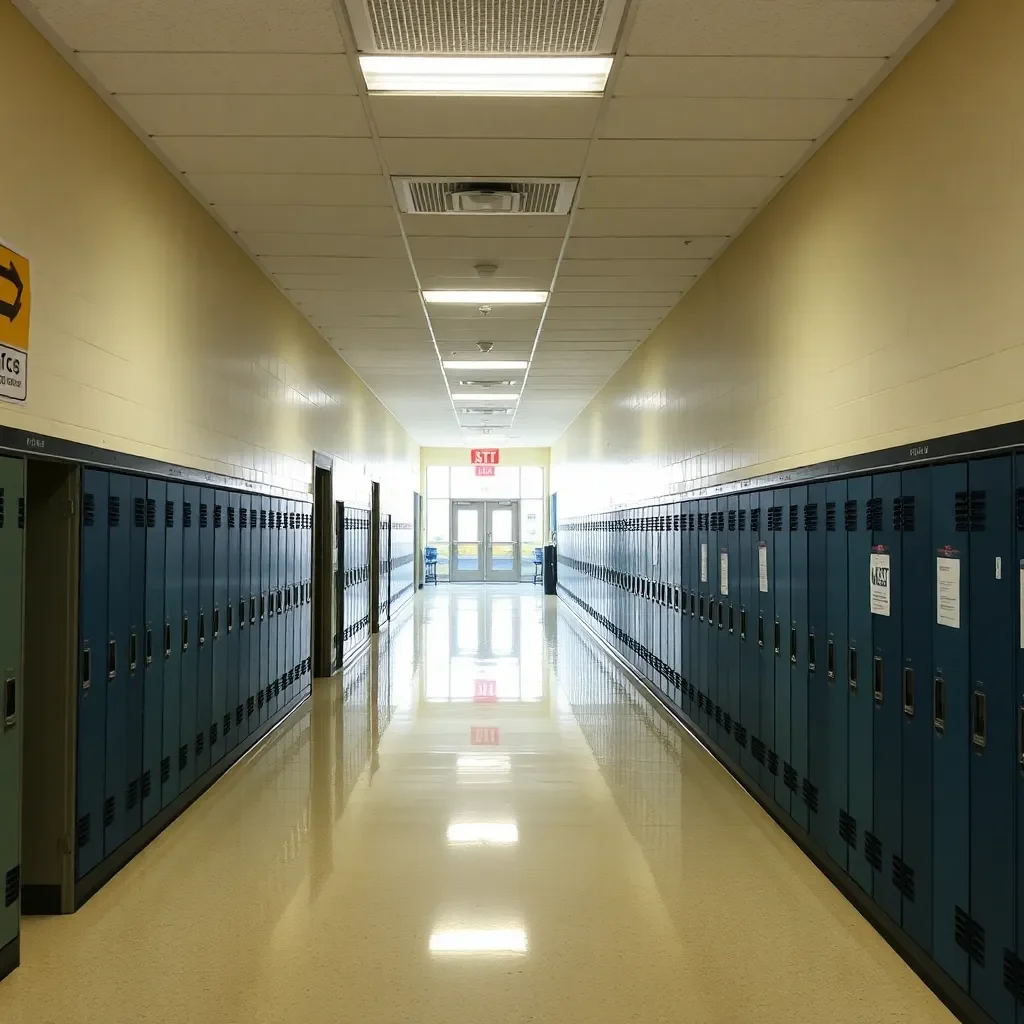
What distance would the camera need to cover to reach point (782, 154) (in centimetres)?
449

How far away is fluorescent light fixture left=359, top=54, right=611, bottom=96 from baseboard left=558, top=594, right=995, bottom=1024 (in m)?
3.40

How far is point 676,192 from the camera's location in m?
5.04

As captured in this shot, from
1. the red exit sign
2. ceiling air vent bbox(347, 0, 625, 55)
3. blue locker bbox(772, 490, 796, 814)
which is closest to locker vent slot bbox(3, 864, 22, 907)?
ceiling air vent bbox(347, 0, 625, 55)

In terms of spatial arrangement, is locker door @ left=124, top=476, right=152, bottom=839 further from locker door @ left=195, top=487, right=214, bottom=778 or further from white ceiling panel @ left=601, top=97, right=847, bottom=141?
white ceiling panel @ left=601, top=97, right=847, bottom=141

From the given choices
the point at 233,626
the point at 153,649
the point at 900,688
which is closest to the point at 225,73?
the point at 153,649

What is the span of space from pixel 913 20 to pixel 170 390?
373 cm

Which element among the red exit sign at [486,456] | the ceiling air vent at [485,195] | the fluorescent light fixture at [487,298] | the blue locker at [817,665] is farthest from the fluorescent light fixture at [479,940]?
the red exit sign at [486,456]

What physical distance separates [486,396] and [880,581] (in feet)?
34.3

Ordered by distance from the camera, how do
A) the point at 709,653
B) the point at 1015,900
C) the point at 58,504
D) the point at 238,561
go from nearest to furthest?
the point at 1015,900, the point at 58,504, the point at 238,561, the point at 709,653

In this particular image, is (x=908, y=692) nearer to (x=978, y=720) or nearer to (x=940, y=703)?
(x=940, y=703)

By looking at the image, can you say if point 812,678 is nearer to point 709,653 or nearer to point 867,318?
point 867,318

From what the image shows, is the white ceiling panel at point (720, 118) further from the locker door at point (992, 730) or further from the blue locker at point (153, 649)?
the blue locker at point (153, 649)

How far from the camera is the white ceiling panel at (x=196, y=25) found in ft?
10.5

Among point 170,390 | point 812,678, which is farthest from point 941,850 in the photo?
point 170,390
